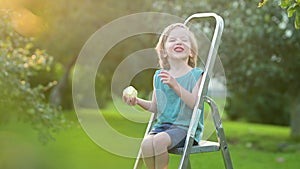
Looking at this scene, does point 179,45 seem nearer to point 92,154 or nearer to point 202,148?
point 202,148

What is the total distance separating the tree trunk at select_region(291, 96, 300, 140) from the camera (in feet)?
30.5

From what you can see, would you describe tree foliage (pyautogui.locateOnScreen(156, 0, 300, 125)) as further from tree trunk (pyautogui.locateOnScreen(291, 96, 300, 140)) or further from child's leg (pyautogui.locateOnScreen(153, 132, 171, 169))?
child's leg (pyautogui.locateOnScreen(153, 132, 171, 169))

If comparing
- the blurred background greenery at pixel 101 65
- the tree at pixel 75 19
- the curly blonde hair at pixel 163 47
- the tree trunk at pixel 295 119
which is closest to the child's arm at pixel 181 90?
the curly blonde hair at pixel 163 47

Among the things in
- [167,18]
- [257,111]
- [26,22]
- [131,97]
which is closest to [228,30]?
[167,18]

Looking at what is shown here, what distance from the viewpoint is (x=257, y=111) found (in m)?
17.6

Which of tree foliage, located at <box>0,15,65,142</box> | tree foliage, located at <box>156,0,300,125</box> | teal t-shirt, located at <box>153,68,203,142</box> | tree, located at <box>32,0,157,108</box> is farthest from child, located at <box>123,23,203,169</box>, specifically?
tree, located at <box>32,0,157,108</box>

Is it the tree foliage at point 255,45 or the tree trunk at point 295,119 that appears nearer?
the tree foliage at point 255,45

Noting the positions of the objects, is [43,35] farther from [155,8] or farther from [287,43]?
[287,43]

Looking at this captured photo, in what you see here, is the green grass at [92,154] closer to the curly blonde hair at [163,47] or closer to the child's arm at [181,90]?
the curly blonde hair at [163,47]

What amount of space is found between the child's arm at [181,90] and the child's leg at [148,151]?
291mm

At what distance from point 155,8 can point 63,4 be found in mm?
2616

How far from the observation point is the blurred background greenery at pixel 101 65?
18.3ft

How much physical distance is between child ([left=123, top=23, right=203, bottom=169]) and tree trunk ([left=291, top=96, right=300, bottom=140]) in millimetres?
5877

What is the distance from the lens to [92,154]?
6.67 m
